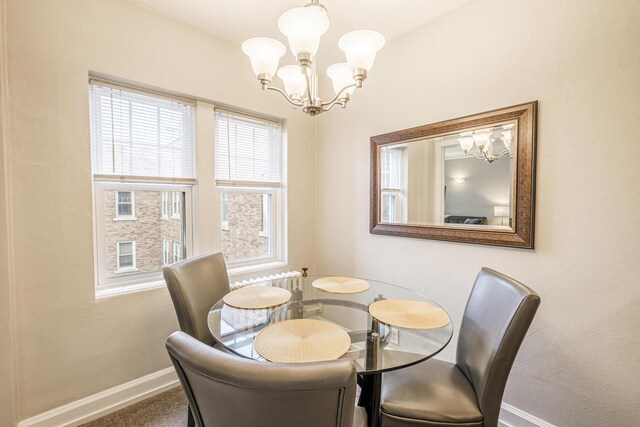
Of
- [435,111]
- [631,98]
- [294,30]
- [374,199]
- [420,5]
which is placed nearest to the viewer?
[294,30]

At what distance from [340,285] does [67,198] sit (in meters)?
1.69

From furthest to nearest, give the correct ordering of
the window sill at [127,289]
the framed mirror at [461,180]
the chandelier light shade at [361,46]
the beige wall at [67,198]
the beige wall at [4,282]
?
the window sill at [127,289] → the framed mirror at [461,180] → the beige wall at [67,198] → the beige wall at [4,282] → the chandelier light shade at [361,46]

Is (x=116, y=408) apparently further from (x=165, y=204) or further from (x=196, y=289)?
(x=165, y=204)

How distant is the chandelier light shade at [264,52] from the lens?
132 cm

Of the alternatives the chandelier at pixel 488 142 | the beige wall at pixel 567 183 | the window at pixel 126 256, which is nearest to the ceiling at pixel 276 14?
the beige wall at pixel 567 183

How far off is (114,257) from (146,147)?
2.55 ft

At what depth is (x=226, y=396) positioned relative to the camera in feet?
2.34

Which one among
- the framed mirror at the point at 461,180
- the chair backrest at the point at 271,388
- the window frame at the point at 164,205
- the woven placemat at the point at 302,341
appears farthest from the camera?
the window frame at the point at 164,205

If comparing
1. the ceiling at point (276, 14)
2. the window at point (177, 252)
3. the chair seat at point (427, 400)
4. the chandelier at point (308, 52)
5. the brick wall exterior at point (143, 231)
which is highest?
the ceiling at point (276, 14)

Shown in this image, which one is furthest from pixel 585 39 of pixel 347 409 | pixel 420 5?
pixel 347 409

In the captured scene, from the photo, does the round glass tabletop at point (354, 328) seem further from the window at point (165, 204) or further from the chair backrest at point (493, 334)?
the window at point (165, 204)

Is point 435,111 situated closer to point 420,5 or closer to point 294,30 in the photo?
point 420,5

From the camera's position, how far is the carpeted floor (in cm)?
170

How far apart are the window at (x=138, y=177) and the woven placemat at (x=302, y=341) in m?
1.31
